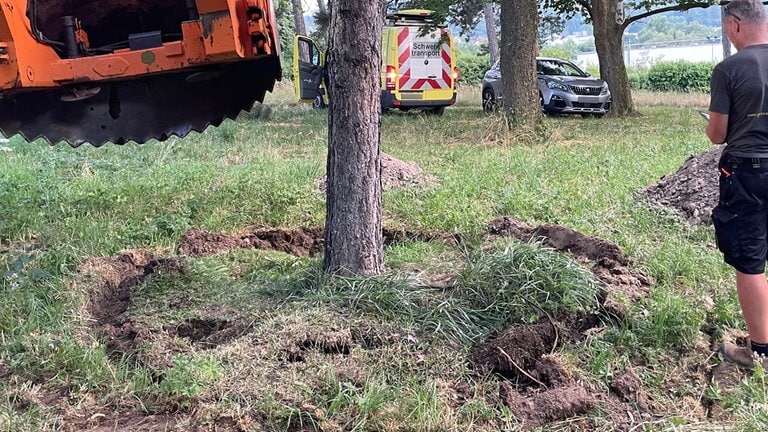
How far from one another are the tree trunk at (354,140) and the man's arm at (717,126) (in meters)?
1.72

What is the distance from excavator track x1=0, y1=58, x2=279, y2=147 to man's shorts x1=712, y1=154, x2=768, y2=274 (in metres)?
3.17

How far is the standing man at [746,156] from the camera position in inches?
128

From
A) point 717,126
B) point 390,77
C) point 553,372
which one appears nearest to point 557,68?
point 390,77

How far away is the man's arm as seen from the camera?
3321 mm

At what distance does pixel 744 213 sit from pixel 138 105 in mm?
4045

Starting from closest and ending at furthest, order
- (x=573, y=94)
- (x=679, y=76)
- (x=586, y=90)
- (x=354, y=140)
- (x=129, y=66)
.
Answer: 1. (x=354, y=140)
2. (x=129, y=66)
3. (x=573, y=94)
4. (x=586, y=90)
5. (x=679, y=76)

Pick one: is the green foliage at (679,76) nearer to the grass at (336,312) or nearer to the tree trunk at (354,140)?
the grass at (336,312)

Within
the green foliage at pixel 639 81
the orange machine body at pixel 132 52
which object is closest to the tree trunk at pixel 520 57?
the orange machine body at pixel 132 52

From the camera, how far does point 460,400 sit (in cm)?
311

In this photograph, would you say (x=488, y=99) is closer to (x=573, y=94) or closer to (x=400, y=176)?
(x=573, y=94)

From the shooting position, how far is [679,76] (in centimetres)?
3061

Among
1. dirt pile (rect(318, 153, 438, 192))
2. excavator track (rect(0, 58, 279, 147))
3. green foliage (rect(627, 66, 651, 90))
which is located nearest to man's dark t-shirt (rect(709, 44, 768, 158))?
excavator track (rect(0, 58, 279, 147))

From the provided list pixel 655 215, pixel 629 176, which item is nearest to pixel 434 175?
pixel 629 176

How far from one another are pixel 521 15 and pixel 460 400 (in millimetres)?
9601
